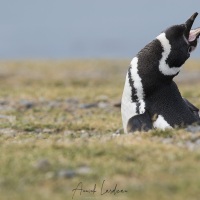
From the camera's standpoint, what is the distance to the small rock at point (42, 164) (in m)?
8.08

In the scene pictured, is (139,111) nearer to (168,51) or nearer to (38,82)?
(168,51)

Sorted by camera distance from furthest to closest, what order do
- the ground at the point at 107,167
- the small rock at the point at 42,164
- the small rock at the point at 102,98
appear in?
the small rock at the point at 102,98 → the small rock at the point at 42,164 → the ground at the point at 107,167

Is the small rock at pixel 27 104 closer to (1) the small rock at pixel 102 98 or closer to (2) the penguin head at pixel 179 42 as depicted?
(1) the small rock at pixel 102 98

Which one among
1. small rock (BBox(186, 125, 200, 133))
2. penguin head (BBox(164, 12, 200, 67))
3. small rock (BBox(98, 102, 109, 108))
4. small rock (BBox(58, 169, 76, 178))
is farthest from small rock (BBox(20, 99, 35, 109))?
small rock (BBox(58, 169, 76, 178))

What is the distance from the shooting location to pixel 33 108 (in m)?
21.8

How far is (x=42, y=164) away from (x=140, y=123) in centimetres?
422

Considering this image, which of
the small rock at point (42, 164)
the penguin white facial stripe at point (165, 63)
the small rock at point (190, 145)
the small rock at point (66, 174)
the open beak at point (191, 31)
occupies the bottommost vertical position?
the small rock at point (66, 174)

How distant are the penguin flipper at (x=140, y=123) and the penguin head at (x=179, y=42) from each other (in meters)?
1.40

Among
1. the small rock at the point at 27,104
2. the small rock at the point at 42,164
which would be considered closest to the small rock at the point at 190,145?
the small rock at the point at 42,164

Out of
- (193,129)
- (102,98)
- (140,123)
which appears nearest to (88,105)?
(102,98)

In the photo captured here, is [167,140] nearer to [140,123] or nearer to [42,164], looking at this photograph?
[140,123]

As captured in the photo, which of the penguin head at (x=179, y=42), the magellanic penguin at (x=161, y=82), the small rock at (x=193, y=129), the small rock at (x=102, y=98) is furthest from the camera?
the small rock at (x=102, y=98)

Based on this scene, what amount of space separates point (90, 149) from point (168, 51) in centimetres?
408

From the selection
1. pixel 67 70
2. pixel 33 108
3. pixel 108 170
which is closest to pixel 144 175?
pixel 108 170
